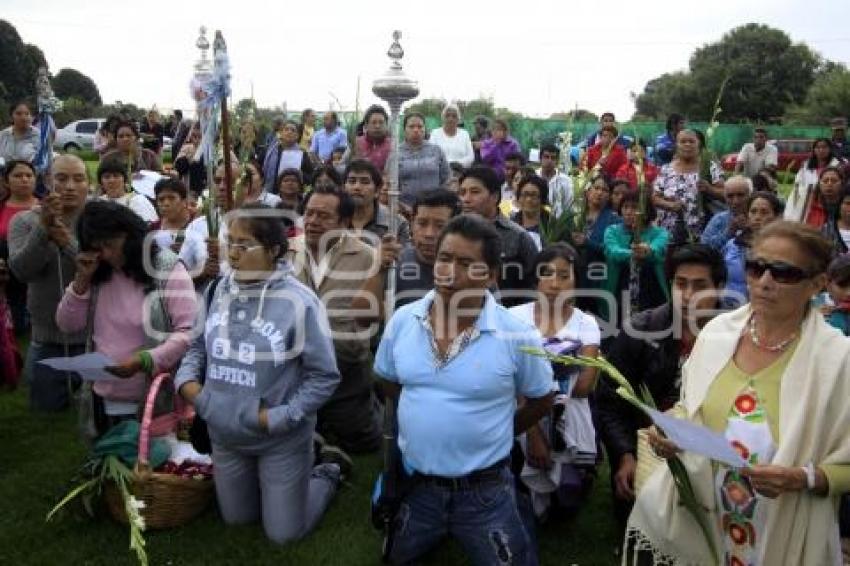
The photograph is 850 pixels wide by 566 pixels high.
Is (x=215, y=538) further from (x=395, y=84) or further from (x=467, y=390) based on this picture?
(x=395, y=84)

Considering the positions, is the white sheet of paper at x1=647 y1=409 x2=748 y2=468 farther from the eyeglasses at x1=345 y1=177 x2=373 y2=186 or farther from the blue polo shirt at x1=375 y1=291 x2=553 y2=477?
the eyeglasses at x1=345 y1=177 x2=373 y2=186

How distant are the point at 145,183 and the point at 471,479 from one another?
19.6ft

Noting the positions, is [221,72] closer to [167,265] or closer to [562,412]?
[167,265]

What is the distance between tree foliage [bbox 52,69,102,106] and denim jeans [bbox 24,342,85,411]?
33160 mm

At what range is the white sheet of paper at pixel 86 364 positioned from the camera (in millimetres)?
3881

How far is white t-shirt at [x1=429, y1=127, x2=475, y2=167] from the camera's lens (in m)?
10.1

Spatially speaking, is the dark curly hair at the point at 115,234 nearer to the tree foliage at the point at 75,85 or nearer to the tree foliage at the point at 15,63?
the tree foliage at the point at 15,63

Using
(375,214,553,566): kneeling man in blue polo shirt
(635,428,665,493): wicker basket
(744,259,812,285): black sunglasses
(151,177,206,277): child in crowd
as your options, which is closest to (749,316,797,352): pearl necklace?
(744,259,812,285): black sunglasses

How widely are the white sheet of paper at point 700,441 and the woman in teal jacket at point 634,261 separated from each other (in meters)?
3.70

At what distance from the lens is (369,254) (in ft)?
16.3

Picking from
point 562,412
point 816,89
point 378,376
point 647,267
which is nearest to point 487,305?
point 378,376

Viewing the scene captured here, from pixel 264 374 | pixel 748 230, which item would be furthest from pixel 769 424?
pixel 748 230

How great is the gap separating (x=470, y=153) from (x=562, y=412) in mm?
6605

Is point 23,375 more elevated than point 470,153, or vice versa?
point 470,153
